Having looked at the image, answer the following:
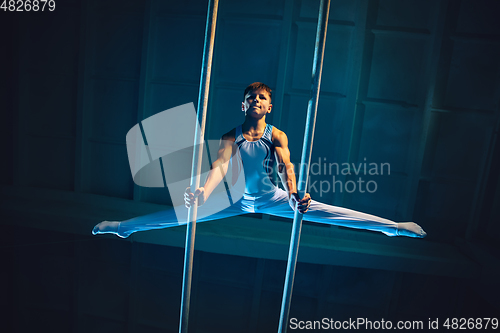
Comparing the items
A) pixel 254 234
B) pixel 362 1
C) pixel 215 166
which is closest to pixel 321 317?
pixel 254 234

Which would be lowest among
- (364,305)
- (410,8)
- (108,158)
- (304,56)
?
(364,305)

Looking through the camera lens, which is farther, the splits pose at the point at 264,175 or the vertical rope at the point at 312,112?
the splits pose at the point at 264,175

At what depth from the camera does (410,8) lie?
2.81m

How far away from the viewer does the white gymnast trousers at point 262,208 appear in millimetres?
1740

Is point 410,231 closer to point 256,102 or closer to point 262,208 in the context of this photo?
point 262,208

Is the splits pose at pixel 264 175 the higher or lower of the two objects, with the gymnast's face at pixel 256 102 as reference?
lower

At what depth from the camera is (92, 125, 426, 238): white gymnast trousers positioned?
68.5 inches

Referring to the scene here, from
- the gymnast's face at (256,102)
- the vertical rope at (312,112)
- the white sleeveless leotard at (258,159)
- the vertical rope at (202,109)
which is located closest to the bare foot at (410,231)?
the vertical rope at (312,112)

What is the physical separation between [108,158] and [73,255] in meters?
1.37

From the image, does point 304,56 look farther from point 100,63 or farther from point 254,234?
point 100,63

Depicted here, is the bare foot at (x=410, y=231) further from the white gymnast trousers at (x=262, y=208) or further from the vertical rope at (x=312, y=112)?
the vertical rope at (x=312, y=112)

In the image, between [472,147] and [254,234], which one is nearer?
[254,234]

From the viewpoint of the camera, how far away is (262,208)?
5.96ft

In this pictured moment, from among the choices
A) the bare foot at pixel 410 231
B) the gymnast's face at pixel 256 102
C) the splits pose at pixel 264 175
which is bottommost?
the bare foot at pixel 410 231
